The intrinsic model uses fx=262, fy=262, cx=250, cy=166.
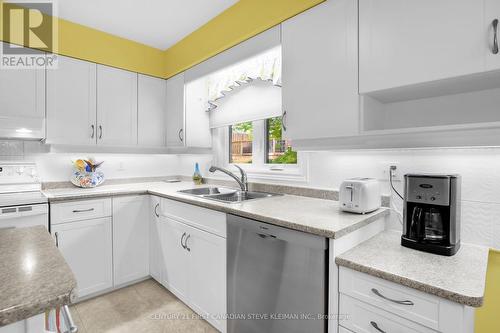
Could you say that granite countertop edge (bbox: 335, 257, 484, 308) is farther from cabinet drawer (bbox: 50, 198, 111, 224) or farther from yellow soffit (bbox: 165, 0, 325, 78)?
cabinet drawer (bbox: 50, 198, 111, 224)

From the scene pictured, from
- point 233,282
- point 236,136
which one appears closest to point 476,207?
point 233,282

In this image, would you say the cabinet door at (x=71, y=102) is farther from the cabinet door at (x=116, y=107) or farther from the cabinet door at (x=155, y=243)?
the cabinet door at (x=155, y=243)

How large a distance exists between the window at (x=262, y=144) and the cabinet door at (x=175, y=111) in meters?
0.60

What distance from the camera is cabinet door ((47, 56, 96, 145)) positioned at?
229 cm

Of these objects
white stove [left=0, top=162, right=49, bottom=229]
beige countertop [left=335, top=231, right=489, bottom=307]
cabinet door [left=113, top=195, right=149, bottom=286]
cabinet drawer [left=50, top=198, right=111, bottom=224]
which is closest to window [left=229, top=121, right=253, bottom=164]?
cabinet door [left=113, top=195, right=149, bottom=286]

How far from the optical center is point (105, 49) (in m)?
2.58

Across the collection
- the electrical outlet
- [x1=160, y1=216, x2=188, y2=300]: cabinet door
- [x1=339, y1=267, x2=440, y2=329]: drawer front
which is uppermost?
the electrical outlet

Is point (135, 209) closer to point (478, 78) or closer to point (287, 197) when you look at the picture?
point (287, 197)

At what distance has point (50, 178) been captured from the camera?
2.50 meters

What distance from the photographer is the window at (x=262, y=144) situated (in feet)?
7.61

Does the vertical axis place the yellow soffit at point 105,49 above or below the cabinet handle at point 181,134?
above

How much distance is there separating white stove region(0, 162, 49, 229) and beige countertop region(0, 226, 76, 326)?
1204mm

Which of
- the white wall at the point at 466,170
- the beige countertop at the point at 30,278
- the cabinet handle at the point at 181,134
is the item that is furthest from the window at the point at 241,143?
the beige countertop at the point at 30,278

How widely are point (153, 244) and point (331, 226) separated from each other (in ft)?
6.14
